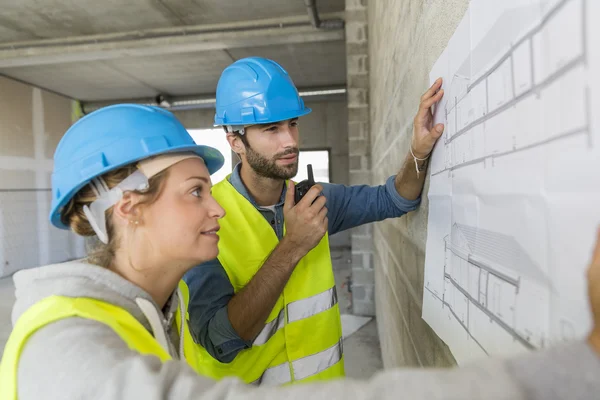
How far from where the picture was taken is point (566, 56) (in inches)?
19.1

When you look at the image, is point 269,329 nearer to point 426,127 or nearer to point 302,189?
point 302,189

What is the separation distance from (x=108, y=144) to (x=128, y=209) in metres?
0.17

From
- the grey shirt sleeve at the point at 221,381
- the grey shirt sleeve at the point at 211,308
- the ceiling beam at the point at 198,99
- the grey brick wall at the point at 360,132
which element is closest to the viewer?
the grey shirt sleeve at the point at 221,381

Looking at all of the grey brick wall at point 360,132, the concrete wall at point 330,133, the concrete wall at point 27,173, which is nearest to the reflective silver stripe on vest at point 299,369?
the grey brick wall at point 360,132

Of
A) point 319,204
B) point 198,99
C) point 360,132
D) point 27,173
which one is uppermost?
point 198,99

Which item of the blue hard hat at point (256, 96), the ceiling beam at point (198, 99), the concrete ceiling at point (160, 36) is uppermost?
the concrete ceiling at point (160, 36)

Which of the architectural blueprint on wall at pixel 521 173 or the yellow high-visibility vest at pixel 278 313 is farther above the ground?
the architectural blueprint on wall at pixel 521 173

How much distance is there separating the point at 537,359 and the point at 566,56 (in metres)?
0.35

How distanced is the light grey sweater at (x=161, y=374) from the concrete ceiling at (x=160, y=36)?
5336mm

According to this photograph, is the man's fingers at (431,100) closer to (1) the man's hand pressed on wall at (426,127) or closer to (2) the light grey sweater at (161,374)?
(1) the man's hand pressed on wall at (426,127)

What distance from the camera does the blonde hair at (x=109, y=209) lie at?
1007 millimetres

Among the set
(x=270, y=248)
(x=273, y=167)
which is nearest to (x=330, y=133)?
(x=273, y=167)

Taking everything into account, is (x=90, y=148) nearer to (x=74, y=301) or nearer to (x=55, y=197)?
(x=55, y=197)

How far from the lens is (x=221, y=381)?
21.7 inches
